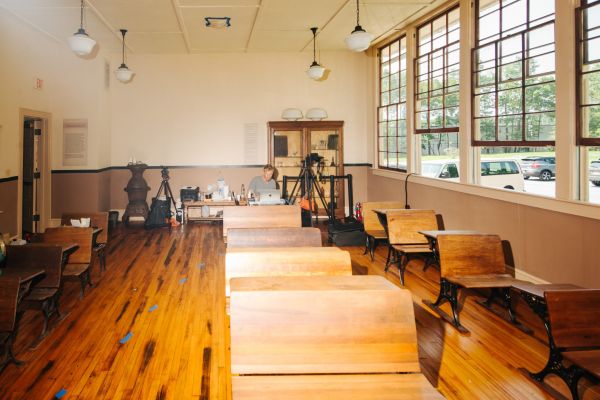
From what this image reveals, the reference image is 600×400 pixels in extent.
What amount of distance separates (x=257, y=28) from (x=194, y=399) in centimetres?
649

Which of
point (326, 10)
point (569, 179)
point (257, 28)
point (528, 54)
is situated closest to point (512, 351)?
point (569, 179)

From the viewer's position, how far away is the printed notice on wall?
29.7ft

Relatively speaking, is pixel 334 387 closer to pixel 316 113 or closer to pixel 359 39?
pixel 359 39

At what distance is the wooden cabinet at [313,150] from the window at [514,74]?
4264mm

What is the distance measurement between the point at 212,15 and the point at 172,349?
5210mm

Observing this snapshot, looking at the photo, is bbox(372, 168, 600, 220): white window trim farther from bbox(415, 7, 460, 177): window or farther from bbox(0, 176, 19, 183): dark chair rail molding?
bbox(0, 176, 19, 183): dark chair rail molding

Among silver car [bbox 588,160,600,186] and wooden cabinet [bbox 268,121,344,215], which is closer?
silver car [bbox 588,160,600,186]

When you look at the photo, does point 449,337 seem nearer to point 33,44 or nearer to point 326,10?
point 326,10

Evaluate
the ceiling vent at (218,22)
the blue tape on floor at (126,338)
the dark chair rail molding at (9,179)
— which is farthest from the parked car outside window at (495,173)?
the dark chair rail molding at (9,179)

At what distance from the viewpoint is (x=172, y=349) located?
371cm

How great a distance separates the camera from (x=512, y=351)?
3.64 meters

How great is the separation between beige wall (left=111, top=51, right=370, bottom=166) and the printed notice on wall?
0.92 meters

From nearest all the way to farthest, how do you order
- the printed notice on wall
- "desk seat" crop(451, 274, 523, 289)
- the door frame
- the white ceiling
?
"desk seat" crop(451, 274, 523, 289) → the white ceiling → the door frame → the printed notice on wall

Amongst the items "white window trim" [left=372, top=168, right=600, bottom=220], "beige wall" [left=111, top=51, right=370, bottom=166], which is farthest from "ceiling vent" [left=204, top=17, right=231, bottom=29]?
"white window trim" [left=372, top=168, right=600, bottom=220]
